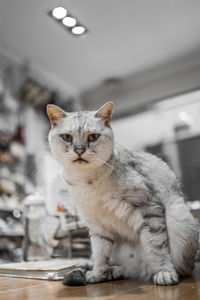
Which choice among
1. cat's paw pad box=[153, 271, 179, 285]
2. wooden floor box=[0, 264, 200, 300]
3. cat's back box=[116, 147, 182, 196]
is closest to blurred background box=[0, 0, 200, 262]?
cat's back box=[116, 147, 182, 196]

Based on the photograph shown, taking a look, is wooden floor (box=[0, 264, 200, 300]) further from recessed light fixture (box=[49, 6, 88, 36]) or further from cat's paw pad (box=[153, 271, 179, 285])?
recessed light fixture (box=[49, 6, 88, 36])

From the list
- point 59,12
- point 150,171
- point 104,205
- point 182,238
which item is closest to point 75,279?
point 104,205

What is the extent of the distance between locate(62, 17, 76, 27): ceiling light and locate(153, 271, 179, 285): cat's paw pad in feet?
8.43

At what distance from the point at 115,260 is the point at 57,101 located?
3.05 meters

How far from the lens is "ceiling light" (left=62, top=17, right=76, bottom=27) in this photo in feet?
9.33

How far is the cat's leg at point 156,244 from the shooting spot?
3.22 feet

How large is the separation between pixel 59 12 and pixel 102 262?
8.03ft

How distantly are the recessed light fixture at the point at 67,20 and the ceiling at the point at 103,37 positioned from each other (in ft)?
0.15

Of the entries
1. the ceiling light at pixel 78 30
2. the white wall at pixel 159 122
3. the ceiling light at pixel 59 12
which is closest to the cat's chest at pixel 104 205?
the ceiling light at pixel 59 12

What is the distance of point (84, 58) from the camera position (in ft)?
11.9

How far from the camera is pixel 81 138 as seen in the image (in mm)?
1032

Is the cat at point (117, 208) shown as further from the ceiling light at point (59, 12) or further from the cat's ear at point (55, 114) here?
the ceiling light at point (59, 12)

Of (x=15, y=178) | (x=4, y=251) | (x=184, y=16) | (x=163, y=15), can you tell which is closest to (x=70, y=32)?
(x=163, y=15)

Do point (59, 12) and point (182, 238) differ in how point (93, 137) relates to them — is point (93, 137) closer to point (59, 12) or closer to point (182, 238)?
point (182, 238)
